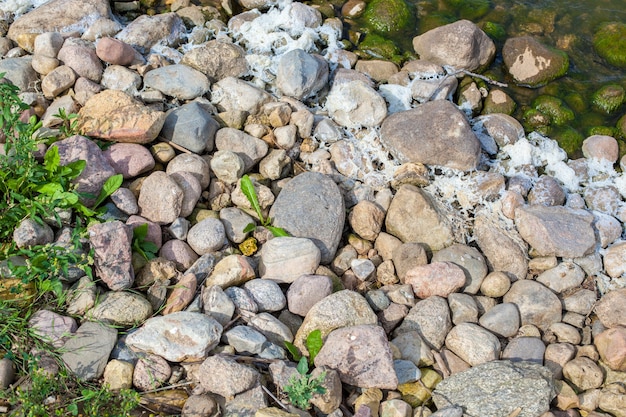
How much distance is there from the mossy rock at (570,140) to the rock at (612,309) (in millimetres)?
1678

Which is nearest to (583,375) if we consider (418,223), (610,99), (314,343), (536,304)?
(536,304)

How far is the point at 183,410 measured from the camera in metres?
2.96

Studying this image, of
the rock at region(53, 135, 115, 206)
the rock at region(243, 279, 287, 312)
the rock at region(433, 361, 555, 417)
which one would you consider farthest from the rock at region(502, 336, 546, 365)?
the rock at region(53, 135, 115, 206)

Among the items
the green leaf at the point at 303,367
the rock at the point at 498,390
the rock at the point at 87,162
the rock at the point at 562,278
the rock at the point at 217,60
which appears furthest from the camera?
the rock at the point at 217,60

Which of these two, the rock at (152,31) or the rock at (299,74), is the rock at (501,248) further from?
the rock at (152,31)

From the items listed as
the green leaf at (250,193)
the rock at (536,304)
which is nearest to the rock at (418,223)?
the rock at (536,304)

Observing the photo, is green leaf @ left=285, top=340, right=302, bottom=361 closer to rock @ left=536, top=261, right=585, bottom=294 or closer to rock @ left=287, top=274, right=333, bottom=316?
rock @ left=287, top=274, right=333, bottom=316

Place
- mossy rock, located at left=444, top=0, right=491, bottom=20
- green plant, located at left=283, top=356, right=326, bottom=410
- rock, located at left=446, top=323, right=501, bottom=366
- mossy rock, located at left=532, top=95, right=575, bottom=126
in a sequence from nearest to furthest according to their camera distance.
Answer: green plant, located at left=283, top=356, right=326, bottom=410
rock, located at left=446, top=323, right=501, bottom=366
mossy rock, located at left=532, top=95, right=575, bottom=126
mossy rock, located at left=444, top=0, right=491, bottom=20

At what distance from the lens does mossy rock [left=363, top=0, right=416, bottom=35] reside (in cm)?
613

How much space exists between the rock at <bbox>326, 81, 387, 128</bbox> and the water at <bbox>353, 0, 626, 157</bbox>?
1.22 metres

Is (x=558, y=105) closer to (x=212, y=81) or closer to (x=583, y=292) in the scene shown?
(x=583, y=292)

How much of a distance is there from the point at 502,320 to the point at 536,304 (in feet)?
1.02

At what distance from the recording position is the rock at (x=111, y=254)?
3.33m

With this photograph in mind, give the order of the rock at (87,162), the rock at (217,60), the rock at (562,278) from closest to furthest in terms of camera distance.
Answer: the rock at (87,162)
the rock at (562,278)
the rock at (217,60)
